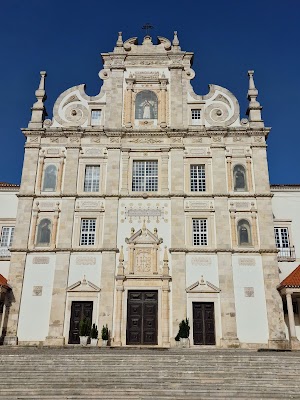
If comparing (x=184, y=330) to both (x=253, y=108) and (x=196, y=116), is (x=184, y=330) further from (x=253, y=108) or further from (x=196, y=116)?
(x=253, y=108)

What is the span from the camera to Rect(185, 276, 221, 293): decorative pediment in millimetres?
22500

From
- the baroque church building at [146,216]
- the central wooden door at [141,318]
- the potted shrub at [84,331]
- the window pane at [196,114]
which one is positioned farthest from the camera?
the window pane at [196,114]

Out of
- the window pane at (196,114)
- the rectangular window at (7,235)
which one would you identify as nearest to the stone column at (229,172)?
the window pane at (196,114)

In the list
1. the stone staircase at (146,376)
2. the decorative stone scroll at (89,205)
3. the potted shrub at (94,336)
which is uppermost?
the decorative stone scroll at (89,205)

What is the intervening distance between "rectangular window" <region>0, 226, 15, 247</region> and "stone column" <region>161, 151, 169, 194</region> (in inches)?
363

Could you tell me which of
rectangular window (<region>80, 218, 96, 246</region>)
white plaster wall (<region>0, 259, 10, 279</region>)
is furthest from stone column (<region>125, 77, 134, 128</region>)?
white plaster wall (<region>0, 259, 10, 279</region>)

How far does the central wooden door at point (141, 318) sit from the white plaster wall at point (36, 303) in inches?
167

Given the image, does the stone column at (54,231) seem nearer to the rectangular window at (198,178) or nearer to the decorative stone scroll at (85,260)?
the decorative stone scroll at (85,260)

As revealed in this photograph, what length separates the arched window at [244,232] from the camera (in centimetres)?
2363

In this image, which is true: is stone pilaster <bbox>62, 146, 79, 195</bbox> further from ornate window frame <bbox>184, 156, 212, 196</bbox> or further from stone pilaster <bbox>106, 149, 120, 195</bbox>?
ornate window frame <bbox>184, 156, 212, 196</bbox>

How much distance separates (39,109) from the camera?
26.8 metres

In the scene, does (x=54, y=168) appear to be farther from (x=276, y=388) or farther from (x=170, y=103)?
(x=276, y=388)

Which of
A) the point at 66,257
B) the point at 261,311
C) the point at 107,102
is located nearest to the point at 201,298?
the point at 261,311

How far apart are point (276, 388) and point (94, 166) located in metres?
16.3
